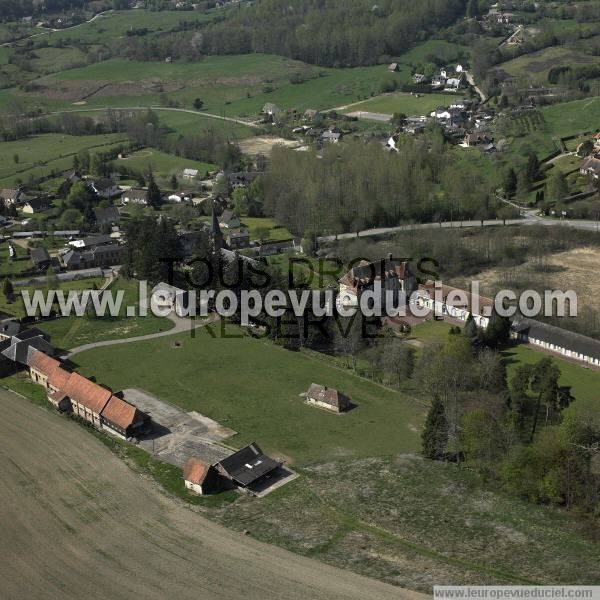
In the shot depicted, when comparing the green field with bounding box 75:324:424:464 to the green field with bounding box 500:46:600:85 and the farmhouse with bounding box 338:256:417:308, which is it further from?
the green field with bounding box 500:46:600:85

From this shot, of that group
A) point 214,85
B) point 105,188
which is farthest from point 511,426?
point 214,85

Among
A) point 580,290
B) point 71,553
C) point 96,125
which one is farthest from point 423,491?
point 96,125

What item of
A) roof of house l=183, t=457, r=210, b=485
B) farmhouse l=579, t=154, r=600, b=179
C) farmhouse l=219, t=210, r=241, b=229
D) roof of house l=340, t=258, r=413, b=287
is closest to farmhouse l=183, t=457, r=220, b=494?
roof of house l=183, t=457, r=210, b=485

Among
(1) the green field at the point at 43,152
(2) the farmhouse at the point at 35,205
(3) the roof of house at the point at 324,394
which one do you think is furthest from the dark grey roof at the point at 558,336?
(1) the green field at the point at 43,152

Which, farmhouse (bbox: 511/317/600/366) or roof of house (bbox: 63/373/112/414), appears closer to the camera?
roof of house (bbox: 63/373/112/414)

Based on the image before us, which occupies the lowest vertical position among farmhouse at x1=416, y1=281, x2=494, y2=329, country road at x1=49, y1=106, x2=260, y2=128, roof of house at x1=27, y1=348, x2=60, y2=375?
farmhouse at x1=416, y1=281, x2=494, y2=329

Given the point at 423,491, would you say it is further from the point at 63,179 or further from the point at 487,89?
the point at 487,89

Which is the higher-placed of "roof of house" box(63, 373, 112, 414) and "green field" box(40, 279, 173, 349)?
"roof of house" box(63, 373, 112, 414)
